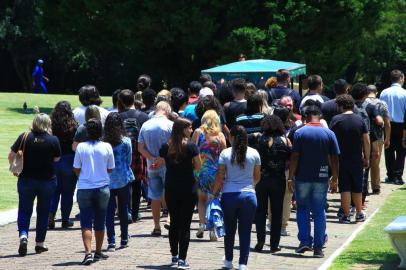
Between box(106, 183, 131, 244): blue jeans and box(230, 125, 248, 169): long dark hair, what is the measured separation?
2197mm

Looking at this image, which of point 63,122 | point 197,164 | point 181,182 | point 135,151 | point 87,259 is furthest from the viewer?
point 135,151

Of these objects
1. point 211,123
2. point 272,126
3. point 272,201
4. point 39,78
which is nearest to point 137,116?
point 211,123

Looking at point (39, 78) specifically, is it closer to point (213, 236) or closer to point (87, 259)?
point (213, 236)

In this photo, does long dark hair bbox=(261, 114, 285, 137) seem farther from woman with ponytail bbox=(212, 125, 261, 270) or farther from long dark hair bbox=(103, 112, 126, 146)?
long dark hair bbox=(103, 112, 126, 146)

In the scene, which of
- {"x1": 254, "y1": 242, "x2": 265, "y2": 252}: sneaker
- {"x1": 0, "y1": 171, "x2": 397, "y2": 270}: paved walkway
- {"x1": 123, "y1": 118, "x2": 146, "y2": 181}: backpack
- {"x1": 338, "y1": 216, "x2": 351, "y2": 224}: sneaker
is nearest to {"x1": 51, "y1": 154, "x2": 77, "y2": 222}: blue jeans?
{"x1": 0, "y1": 171, "x2": 397, "y2": 270}: paved walkway

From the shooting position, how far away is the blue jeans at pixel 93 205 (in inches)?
442

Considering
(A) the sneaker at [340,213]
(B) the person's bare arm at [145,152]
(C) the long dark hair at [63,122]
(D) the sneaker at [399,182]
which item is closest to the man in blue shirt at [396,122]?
(D) the sneaker at [399,182]

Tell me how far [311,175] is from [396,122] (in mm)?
8279

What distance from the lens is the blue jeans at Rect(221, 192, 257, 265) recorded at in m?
10.6

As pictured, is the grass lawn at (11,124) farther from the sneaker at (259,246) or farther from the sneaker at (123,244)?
the sneaker at (259,246)

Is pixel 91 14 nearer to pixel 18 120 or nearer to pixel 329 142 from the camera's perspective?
pixel 18 120

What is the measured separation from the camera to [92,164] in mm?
11281

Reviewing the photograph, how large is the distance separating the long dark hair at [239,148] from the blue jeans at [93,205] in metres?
1.66

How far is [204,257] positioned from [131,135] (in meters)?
3.33
